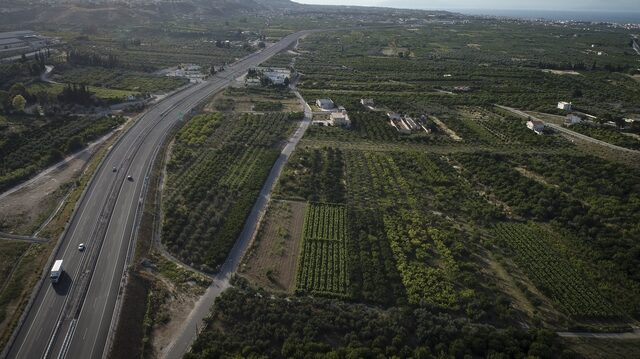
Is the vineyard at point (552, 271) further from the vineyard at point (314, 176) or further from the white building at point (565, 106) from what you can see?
the white building at point (565, 106)

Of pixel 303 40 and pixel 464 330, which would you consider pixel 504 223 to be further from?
pixel 303 40

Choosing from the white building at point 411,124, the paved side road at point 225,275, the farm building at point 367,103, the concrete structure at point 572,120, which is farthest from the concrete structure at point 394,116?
the concrete structure at point 572,120

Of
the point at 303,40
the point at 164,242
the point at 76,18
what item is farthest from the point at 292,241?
the point at 76,18

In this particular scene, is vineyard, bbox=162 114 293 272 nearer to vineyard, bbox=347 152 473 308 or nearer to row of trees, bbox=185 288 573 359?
row of trees, bbox=185 288 573 359

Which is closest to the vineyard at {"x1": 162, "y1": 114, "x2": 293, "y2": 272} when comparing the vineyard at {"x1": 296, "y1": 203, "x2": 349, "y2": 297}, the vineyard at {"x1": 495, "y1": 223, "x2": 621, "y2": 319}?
the vineyard at {"x1": 296, "y1": 203, "x2": 349, "y2": 297}

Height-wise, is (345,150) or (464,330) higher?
(345,150)
